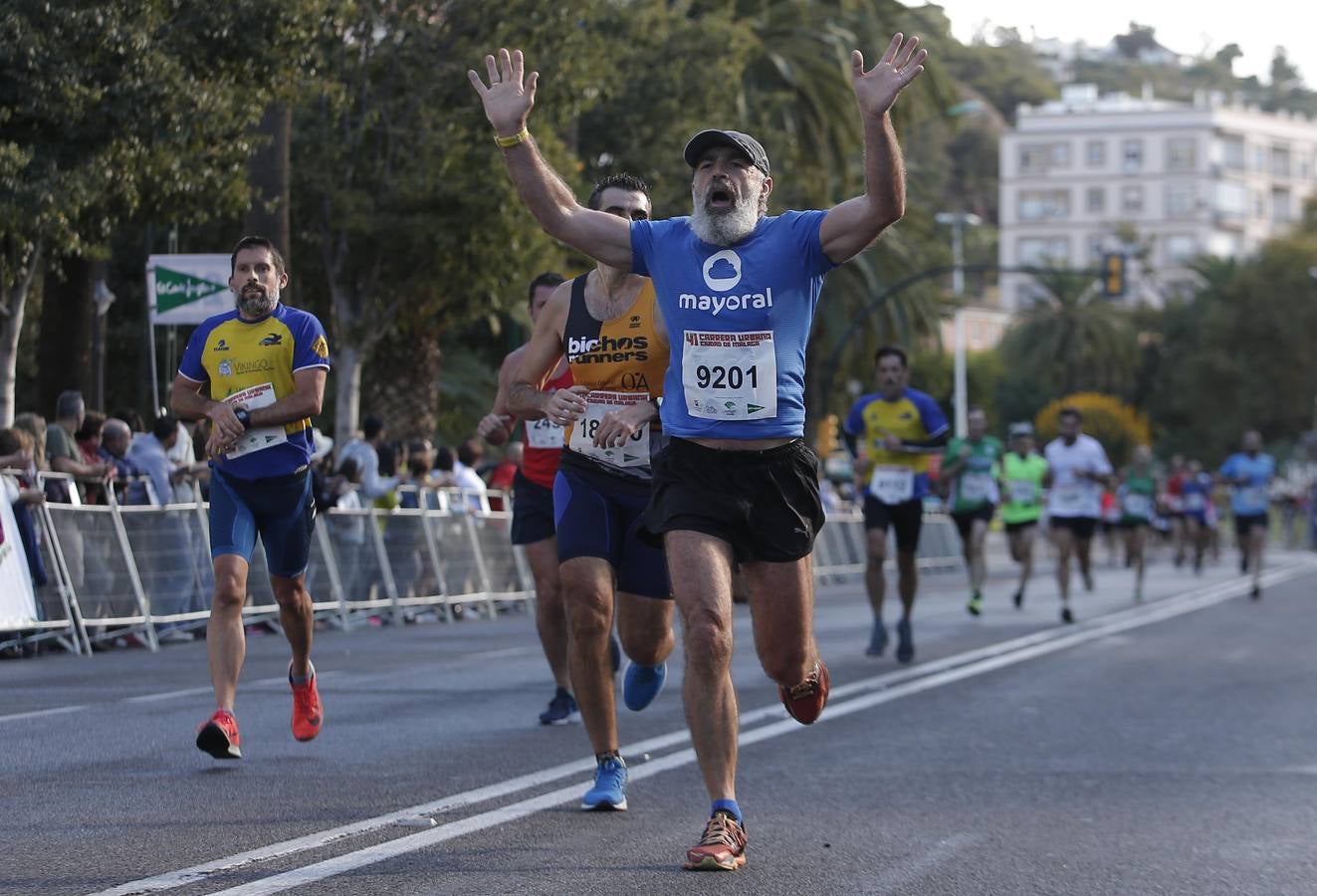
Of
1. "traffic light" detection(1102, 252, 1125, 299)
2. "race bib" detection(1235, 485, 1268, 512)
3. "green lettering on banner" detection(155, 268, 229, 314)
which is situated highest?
"traffic light" detection(1102, 252, 1125, 299)

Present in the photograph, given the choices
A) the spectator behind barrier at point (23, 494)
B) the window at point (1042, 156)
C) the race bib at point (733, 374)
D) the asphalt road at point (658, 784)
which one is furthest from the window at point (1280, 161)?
the race bib at point (733, 374)

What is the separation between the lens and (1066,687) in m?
13.3

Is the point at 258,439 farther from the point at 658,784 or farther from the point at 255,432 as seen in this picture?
the point at 658,784

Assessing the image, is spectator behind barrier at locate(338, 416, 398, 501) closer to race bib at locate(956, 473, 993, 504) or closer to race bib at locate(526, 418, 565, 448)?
race bib at locate(956, 473, 993, 504)

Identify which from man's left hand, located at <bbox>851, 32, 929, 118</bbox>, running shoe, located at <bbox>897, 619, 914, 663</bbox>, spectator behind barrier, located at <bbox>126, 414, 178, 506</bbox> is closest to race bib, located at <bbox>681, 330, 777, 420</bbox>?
man's left hand, located at <bbox>851, 32, 929, 118</bbox>

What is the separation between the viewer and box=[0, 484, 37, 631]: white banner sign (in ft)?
47.5

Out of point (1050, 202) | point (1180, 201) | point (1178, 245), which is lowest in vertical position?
point (1178, 245)

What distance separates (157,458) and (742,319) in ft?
36.8

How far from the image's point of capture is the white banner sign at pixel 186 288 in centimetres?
1938

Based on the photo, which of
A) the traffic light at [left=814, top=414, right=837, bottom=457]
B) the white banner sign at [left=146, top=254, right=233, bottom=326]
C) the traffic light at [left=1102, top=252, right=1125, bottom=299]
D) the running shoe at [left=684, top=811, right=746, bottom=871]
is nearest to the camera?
the running shoe at [left=684, top=811, right=746, bottom=871]

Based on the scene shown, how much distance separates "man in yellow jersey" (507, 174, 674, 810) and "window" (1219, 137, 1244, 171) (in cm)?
14899

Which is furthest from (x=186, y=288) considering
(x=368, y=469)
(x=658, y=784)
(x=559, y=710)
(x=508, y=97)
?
(x=508, y=97)

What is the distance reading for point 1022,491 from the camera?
1006 inches

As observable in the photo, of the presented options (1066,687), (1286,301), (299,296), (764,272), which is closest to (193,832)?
(764,272)
